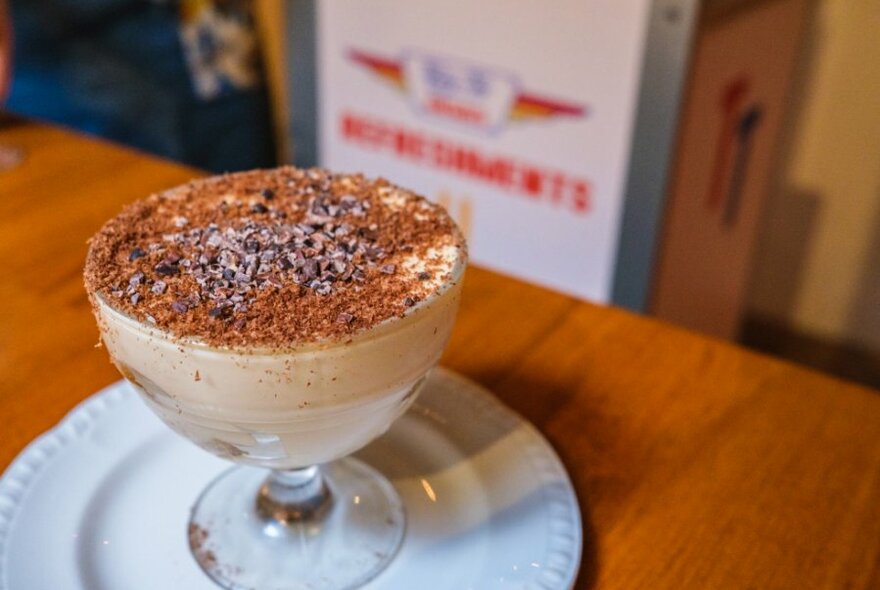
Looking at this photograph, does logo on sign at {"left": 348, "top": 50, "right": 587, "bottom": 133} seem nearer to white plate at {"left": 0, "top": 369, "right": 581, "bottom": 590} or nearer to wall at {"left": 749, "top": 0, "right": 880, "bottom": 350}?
wall at {"left": 749, "top": 0, "right": 880, "bottom": 350}

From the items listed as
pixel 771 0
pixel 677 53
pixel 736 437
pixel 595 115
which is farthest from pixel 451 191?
pixel 736 437

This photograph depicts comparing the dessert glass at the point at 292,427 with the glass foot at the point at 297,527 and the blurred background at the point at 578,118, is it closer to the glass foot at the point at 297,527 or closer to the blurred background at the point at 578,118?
the glass foot at the point at 297,527

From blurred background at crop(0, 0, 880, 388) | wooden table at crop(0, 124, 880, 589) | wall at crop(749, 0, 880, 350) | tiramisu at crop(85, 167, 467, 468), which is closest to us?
tiramisu at crop(85, 167, 467, 468)

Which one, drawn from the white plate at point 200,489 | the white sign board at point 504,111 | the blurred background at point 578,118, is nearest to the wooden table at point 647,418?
the white plate at point 200,489

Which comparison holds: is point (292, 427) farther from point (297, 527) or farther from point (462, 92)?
point (462, 92)

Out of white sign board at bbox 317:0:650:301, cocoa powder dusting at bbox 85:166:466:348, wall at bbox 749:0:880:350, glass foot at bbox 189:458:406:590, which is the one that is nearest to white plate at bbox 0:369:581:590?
glass foot at bbox 189:458:406:590

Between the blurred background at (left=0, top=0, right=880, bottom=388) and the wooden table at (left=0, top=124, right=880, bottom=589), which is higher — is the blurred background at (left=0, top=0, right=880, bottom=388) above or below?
below
